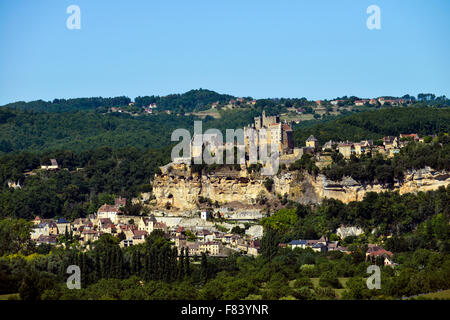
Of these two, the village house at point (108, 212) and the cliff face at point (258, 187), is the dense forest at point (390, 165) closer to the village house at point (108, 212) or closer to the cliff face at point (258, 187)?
the cliff face at point (258, 187)

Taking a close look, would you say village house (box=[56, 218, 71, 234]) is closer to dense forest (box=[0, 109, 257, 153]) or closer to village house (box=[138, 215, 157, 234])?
village house (box=[138, 215, 157, 234])

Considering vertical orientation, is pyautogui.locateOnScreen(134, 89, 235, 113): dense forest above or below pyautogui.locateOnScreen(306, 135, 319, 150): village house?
above

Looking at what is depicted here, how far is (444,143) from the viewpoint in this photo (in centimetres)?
6706

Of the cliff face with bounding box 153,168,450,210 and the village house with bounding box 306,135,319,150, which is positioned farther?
the village house with bounding box 306,135,319,150

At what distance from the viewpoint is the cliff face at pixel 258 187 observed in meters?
62.8

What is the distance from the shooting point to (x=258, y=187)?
70.1 m

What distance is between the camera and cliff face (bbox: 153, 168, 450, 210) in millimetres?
62750

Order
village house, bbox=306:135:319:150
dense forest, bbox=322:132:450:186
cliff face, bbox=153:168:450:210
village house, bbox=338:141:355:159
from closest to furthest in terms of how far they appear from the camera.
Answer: dense forest, bbox=322:132:450:186 → cliff face, bbox=153:168:450:210 → village house, bbox=338:141:355:159 → village house, bbox=306:135:319:150

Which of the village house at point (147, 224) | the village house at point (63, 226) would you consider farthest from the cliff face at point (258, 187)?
the village house at point (63, 226)

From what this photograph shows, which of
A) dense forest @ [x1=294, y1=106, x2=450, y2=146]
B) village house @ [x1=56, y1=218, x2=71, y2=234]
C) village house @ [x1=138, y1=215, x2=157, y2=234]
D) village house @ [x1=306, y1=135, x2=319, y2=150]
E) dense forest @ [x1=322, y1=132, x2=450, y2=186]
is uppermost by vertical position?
dense forest @ [x1=294, y1=106, x2=450, y2=146]

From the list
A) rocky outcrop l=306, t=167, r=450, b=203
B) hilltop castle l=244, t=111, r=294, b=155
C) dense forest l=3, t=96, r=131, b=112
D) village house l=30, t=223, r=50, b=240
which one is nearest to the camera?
rocky outcrop l=306, t=167, r=450, b=203

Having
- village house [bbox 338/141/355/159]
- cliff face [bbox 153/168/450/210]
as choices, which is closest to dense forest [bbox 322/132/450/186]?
cliff face [bbox 153/168/450/210]

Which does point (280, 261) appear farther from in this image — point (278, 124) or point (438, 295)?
point (278, 124)

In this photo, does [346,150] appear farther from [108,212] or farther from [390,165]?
[108,212]
